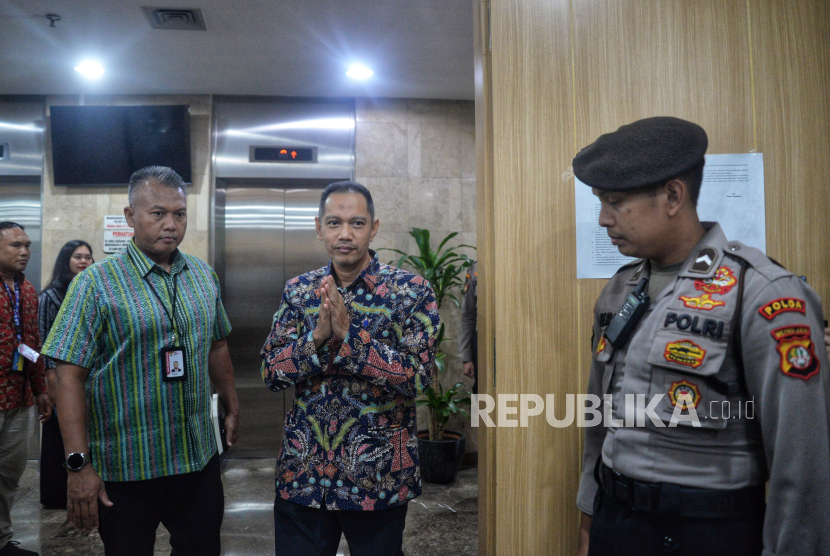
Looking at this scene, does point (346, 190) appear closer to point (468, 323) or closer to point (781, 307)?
point (781, 307)

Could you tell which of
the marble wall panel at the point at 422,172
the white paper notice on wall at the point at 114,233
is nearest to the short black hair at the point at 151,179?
the marble wall panel at the point at 422,172

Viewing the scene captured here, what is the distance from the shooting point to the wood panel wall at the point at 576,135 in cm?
160

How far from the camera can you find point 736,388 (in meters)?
1.05

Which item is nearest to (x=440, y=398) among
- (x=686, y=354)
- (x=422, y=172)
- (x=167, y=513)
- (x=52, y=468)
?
(x=422, y=172)

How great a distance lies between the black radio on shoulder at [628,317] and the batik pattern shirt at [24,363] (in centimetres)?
307

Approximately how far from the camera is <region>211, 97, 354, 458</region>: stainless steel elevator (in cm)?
465

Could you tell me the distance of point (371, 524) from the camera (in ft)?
4.78

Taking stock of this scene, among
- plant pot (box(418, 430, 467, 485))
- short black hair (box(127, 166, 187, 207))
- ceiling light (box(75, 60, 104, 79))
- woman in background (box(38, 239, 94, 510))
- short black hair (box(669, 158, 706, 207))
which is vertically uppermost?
ceiling light (box(75, 60, 104, 79))

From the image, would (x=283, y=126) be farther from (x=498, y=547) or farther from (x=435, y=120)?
(x=498, y=547)

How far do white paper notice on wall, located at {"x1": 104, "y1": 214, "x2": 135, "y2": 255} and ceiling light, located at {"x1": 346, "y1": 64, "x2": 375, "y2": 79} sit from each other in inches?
97.0

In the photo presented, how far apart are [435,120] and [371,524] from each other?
3.99m

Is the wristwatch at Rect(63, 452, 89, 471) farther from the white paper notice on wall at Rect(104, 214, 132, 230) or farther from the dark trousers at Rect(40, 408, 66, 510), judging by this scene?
the white paper notice on wall at Rect(104, 214, 132, 230)

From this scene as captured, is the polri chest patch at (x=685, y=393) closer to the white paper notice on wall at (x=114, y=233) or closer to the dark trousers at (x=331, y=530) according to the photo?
the dark trousers at (x=331, y=530)

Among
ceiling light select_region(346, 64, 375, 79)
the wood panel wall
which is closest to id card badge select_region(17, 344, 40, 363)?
the wood panel wall
